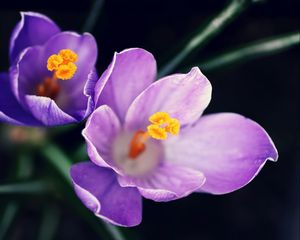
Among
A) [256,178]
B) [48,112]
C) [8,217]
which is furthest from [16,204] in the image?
[256,178]

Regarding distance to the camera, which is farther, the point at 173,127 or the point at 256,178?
the point at 256,178

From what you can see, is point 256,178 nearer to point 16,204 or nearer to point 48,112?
point 16,204

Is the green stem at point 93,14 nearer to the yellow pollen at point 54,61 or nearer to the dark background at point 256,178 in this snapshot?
the yellow pollen at point 54,61

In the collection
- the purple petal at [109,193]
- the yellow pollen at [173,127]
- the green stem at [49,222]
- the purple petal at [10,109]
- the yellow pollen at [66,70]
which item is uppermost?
the yellow pollen at [66,70]

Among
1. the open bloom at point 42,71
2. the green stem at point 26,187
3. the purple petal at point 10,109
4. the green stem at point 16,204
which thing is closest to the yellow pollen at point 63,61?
the open bloom at point 42,71

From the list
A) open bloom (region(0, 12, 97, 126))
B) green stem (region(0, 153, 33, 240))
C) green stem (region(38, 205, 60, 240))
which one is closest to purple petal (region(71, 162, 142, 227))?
open bloom (region(0, 12, 97, 126))

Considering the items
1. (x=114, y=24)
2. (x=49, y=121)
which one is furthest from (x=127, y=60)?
(x=114, y=24)

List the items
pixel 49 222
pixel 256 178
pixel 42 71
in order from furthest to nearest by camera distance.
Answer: pixel 256 178
pixel 49 222
pixel 42 71
